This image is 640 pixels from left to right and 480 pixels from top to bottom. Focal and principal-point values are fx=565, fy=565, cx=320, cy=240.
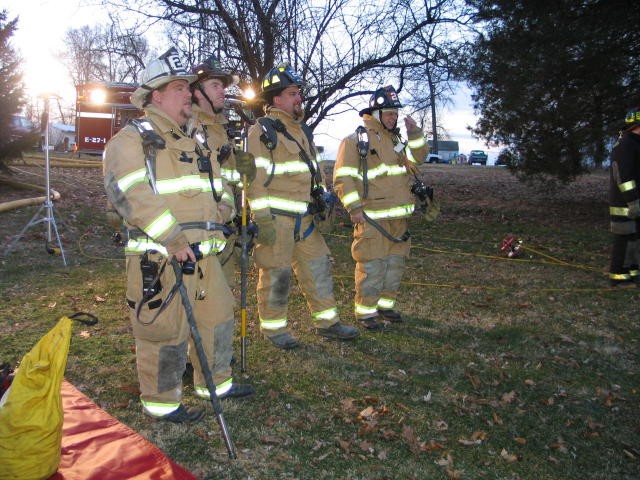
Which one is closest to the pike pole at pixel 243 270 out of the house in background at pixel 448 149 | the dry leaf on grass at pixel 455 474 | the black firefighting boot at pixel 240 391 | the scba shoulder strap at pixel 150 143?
the black firefighting boot at pixel 240 391

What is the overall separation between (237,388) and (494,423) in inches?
74.4

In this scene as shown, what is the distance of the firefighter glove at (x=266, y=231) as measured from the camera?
15.8ft

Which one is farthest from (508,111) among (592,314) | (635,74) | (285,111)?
(285,111)

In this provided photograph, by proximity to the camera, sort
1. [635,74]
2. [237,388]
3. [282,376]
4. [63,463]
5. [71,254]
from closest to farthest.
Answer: [63,463] → [237,388] → [282,376] → [71,254] → [635,74]

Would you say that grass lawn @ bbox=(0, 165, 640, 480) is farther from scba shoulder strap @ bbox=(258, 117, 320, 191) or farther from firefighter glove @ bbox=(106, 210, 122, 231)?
scba shoulder strap @ bbox=(258, 117, 320, 191)

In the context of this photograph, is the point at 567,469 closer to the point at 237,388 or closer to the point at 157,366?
the point at 237,388

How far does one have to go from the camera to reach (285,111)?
5152 millimetres

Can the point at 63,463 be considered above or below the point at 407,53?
below

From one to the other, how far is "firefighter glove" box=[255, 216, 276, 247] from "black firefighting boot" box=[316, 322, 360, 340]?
1167 millimetres

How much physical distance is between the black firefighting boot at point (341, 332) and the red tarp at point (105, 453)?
7.67ft

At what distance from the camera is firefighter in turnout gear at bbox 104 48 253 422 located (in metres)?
3.40

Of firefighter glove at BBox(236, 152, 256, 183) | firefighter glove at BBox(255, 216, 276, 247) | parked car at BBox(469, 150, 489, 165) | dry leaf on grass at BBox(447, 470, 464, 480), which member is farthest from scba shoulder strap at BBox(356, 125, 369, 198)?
parked car at BBox(469, 150, 489, 165)

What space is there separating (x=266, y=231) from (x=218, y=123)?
0.99m

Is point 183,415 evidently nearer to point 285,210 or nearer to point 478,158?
point 285,210
